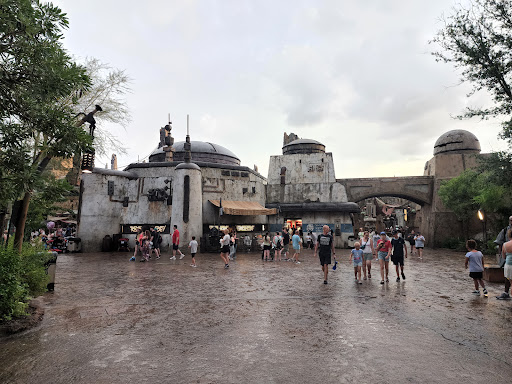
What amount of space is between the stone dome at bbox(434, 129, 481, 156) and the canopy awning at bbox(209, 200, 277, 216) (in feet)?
59.7

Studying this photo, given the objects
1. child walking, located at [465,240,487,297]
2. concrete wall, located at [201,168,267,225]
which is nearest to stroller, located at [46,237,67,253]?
concrete wall, located at [201,168,267,225]

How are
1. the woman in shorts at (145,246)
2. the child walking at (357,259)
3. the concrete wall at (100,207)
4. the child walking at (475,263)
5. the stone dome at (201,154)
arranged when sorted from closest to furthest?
the child walking at (475,263)
the child walking at (357,259)
the woman in shorts at (145,246)
the concrete wall at (100,207)
the stone dome at (201,154)

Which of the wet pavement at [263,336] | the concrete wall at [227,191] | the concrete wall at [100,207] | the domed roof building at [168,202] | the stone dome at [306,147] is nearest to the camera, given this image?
the wet pavement at [263,336]

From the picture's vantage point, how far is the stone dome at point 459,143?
2666 cm

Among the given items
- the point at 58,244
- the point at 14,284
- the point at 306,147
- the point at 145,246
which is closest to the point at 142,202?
the point at 58,244

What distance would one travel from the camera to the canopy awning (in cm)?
1967

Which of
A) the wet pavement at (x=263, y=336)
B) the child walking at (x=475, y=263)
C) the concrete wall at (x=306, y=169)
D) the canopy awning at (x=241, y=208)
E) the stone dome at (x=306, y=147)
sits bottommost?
the wet pavement at (x=263, y=336)

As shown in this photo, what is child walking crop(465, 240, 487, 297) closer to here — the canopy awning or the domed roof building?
the domed roof building

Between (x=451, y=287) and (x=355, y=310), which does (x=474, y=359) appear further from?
(x=451, y=287)

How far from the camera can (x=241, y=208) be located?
67.1 feet

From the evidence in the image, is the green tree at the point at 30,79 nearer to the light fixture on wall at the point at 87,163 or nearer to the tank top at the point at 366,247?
the tank top at the point at 366,247

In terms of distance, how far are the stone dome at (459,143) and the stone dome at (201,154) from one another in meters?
19.9

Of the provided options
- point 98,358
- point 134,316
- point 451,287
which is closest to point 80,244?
point 134,316

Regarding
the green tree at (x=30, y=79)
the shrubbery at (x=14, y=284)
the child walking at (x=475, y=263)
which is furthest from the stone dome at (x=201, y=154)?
the child walking at (x=475, y=263)
